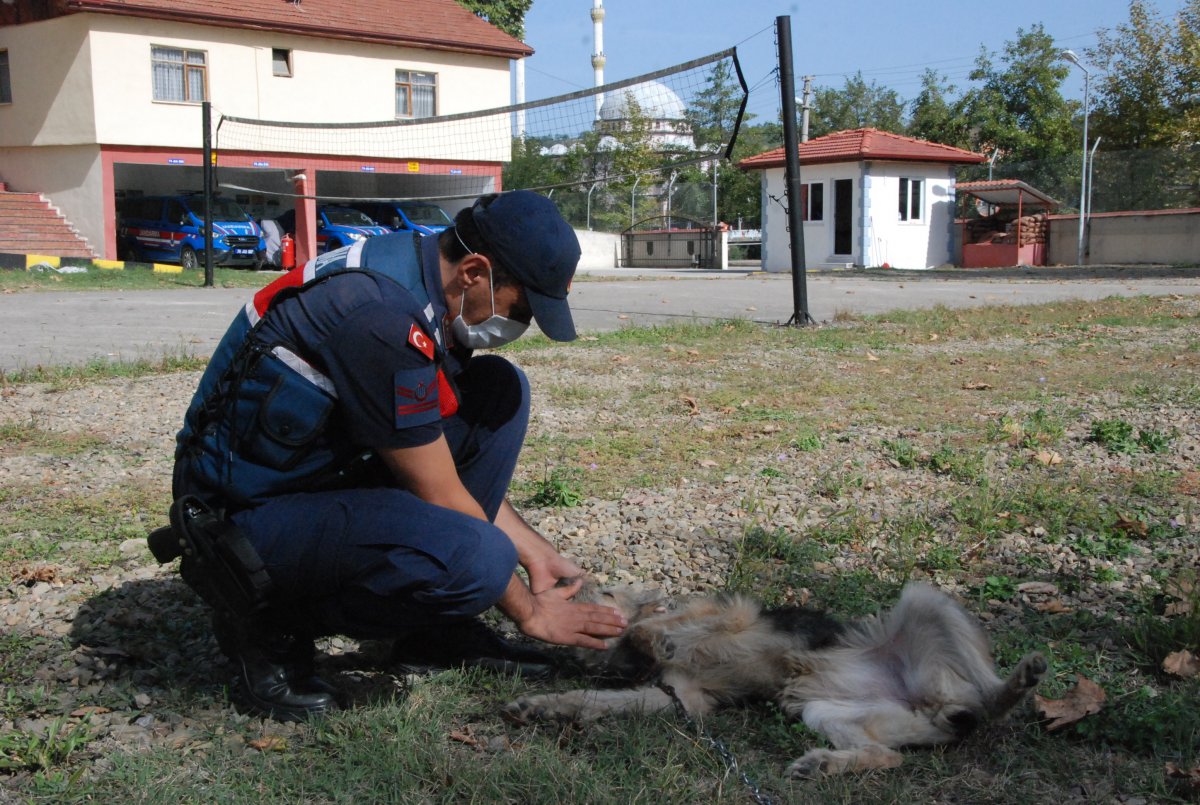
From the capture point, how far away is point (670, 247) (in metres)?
36.8

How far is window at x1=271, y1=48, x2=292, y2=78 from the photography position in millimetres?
27656

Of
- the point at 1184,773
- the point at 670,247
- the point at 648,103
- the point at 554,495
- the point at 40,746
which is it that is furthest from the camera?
the point at 648,103

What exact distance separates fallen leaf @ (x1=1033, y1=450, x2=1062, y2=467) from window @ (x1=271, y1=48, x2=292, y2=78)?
26221 mm

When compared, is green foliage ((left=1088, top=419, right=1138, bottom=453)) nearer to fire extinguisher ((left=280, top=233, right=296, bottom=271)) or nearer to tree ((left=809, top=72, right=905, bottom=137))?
fire extinguisher ((left=280, top=233, right=296, bottom=271))

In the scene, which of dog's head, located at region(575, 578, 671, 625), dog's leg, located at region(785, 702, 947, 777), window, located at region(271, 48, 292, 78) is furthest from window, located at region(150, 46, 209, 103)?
dog's leg, located at region(785, 702, 947, 777)

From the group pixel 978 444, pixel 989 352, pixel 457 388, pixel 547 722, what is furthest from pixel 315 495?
pixel 989 352

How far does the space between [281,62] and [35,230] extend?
755 centimetres

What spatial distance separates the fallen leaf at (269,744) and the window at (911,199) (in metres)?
30.3

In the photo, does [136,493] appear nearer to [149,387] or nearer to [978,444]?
[149,387]

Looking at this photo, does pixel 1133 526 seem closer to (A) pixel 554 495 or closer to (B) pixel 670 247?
(A) pixel 554 495

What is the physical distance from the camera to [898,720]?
8.98 feet

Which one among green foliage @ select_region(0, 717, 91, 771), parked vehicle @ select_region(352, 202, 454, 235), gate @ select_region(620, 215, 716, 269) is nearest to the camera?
green foliage @ select_region(0, 717, 91, 771)

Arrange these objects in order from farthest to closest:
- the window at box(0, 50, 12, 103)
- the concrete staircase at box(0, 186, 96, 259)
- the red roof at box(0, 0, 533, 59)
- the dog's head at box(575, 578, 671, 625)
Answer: the window at box(0, 50, 12, 103) < the red roof at box(0, 0, 533, 59) < the concrete staircase at box(0, 186, 96, 259) < the dog's head at box(575, 578, 671, 625)

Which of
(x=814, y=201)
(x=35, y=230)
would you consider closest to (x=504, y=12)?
(x=814, y=201)
